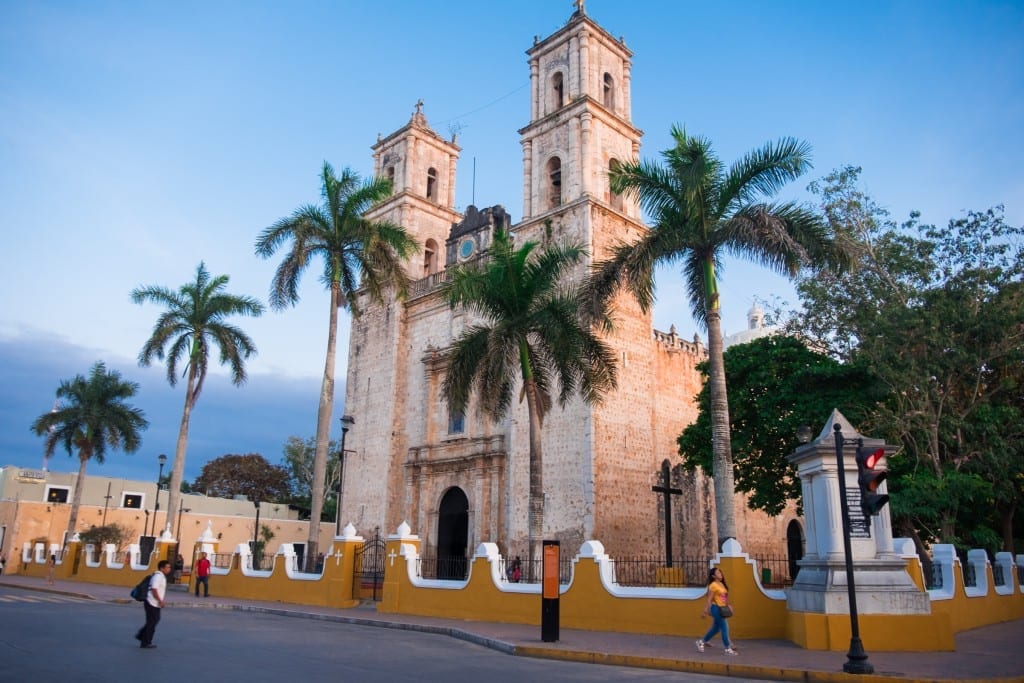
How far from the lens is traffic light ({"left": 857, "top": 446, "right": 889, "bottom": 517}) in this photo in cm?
805

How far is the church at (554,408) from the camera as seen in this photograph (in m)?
22.0

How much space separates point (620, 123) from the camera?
25.4 metres

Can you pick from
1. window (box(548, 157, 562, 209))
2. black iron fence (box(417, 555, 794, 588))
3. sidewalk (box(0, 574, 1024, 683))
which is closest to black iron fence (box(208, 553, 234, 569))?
black iron fence (box(417, 555, 794, 588))

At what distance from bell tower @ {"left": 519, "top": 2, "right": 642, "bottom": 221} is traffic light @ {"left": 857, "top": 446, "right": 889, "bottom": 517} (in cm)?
1585

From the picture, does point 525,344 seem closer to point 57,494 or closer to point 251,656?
point 251,656

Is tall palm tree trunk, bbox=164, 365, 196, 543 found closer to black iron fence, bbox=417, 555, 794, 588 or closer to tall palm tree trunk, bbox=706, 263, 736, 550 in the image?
black iron fence, bbox=417, 555, 794, 588

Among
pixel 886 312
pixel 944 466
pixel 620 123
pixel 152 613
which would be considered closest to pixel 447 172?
pixel 620 123

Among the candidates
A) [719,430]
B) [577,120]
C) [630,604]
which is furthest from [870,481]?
[577,120]

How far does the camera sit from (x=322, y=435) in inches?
776

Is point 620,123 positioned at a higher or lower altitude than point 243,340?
higher

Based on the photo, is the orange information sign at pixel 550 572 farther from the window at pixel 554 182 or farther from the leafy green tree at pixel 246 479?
the leafy green tree at pixel 246 479

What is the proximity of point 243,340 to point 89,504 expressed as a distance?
57.6ft

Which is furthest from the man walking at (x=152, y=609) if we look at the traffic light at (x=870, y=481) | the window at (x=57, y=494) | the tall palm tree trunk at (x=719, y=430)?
the window at (x=57, y=494)

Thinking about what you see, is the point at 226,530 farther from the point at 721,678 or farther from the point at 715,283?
the point at 721,678
